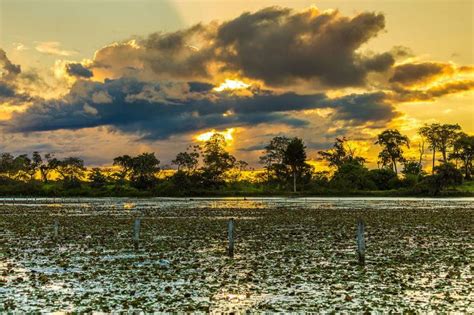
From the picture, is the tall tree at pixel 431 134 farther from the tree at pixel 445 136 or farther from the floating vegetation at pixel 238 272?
the floating vegetation at pixel 238 272

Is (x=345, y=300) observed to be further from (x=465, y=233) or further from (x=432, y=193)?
(x=432, y=193)

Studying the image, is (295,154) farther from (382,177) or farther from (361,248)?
(361,248)

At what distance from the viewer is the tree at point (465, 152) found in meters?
188

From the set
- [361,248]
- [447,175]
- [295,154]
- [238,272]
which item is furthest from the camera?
[295,154]

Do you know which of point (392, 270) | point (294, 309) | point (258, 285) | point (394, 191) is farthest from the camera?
point (394, 191)

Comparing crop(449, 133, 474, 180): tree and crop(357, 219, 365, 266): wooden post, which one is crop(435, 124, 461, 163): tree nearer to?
crop(449, 133, 474, 180): tree

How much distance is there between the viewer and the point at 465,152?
19000 centimetres

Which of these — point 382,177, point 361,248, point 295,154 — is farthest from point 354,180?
point 361,248

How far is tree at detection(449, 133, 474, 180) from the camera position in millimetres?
187750

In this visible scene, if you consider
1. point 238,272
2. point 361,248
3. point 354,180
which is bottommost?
point 238,272

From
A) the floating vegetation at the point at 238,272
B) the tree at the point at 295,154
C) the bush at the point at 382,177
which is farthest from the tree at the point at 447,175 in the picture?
the floating vegetation at the point at 238,272

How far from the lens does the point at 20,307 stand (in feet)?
61.1

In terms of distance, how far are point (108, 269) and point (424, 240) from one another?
24.1 meters

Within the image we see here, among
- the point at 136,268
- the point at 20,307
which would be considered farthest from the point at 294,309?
the point at 136,268
